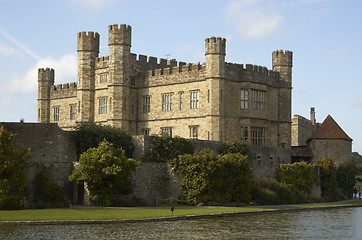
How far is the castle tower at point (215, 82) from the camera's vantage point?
54625mm

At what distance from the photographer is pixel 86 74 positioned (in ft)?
206

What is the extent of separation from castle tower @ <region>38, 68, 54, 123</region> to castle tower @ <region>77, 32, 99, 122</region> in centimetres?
899

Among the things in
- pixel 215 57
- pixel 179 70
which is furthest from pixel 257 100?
pixel 179 70

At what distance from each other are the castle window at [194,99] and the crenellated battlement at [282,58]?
9478mm

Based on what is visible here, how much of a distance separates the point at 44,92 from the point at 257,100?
86.1ft

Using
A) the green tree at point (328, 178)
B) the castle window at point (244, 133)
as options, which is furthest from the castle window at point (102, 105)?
the green tree at point (328, 178)

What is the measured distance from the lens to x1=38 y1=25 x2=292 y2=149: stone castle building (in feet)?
182

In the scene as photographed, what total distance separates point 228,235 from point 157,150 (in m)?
20.2

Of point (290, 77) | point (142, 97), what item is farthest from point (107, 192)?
point (290, 77)

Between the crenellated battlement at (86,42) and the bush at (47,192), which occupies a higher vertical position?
the crenellated battlement at (86,42)

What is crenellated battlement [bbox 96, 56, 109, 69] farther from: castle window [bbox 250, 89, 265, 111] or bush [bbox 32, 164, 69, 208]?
bush [bbox 32, 164, 69, 208]

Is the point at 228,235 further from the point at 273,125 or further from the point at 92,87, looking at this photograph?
the point at 92,87

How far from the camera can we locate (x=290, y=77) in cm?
6088

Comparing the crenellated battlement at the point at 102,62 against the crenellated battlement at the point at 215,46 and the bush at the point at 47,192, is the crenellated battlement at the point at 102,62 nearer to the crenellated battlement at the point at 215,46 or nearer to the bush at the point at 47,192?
the crenellated battlement at the point at 215,46
